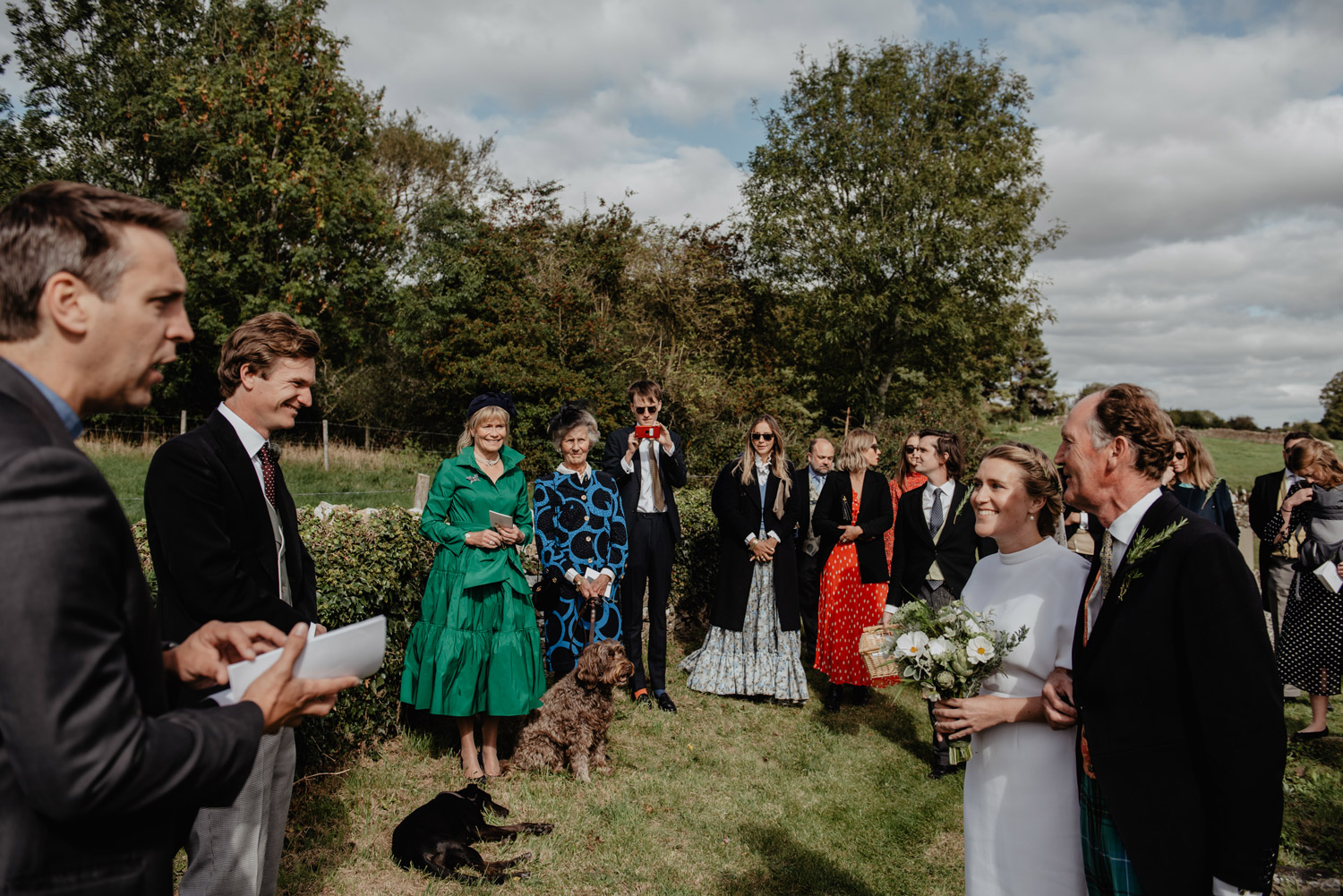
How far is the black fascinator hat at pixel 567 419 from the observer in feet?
19.8

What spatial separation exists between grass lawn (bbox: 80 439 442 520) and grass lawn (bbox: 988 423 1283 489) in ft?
65.0

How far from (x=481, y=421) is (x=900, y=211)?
2557cm

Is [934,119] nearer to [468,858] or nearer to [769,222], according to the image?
[769,222]

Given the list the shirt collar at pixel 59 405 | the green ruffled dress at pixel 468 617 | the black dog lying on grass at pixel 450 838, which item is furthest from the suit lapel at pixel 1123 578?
the green ruffled dress at pixel 468 617

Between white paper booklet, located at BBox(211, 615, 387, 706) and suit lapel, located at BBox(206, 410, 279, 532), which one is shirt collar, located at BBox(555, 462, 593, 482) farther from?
white paper booklet, located at BBox(211, 615, 387, 706)

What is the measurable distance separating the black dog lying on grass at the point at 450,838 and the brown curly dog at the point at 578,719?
0.80 metres

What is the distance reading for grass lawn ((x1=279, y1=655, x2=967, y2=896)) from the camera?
420cm

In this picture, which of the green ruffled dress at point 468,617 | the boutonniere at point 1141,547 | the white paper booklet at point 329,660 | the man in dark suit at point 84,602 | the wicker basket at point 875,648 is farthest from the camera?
the green ruffled dress at point 468,617

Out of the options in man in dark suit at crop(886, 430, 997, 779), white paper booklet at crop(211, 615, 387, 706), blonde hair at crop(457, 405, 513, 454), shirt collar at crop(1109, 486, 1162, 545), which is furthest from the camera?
man in dark suit at crop(886, 430, 997, 779)

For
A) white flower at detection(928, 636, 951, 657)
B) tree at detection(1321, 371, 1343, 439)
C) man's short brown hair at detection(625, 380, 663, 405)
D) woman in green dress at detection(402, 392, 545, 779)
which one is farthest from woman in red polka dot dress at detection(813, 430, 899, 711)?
tree at detection(1321, 371, 1343, 439)

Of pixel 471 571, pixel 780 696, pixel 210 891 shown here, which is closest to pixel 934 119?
pixel 780 696

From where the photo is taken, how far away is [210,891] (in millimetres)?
2621

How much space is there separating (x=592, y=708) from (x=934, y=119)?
2943cm

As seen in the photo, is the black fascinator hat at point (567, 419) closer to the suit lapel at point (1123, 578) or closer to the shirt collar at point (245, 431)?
the shirt collar at point (245, 431)
